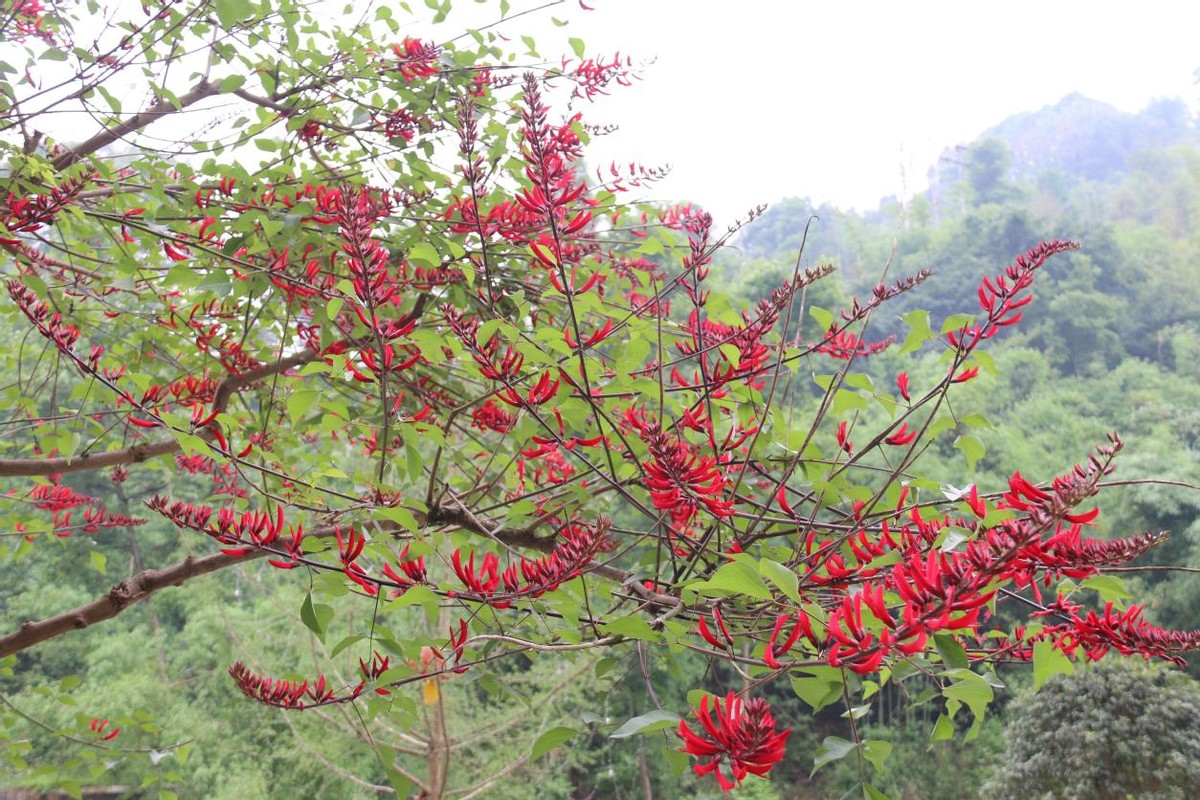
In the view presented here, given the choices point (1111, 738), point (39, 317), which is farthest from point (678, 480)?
point (1111, 738)

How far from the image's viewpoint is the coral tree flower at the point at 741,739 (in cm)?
52

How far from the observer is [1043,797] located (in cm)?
597

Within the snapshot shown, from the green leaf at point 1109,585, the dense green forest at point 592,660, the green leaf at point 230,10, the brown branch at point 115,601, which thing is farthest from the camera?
the dense green forest at point 592,660

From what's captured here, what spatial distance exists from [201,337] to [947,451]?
1280 centimetres

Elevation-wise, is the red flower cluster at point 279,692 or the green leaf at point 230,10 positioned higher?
the green leaf at point 230,10

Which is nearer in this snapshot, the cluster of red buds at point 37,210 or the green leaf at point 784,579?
the green leaf at point 784,579

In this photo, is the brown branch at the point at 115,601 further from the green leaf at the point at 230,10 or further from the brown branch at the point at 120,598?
the green leaf at the point at 230,10

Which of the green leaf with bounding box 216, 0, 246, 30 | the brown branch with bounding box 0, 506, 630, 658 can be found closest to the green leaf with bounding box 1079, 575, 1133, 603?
the brown branch with bounding box 0, 506, 630, 658

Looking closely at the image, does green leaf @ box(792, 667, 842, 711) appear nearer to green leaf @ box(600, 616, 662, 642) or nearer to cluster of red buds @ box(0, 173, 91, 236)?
green leaf @ box(600, 616, 662, 642)

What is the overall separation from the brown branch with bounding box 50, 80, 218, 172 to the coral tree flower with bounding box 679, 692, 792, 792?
1.39m

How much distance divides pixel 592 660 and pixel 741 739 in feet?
12.5

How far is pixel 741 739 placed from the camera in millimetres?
527

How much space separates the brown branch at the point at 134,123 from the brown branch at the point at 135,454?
1.49ft

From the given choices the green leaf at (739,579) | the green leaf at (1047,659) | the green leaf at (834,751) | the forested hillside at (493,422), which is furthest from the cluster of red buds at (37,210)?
the green leaf at (1047,659)
